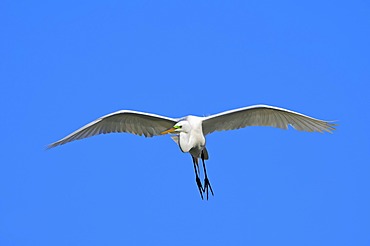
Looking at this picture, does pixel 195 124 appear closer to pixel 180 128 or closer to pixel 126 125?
pixel 180 128

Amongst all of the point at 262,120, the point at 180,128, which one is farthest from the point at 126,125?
the point at 262,120

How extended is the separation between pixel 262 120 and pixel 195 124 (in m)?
1.30

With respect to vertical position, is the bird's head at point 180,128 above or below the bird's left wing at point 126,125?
below

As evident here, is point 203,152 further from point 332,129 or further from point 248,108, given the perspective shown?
point 332,129

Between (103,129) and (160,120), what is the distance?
3.44 ft

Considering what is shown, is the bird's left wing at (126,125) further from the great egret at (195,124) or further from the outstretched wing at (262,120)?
the outstretched wing at (262,120)

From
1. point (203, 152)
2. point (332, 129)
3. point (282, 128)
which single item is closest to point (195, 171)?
point (203, 152)

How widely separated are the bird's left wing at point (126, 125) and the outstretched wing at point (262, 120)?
2.54 feet

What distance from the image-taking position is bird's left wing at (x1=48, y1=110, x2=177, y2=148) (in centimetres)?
1273

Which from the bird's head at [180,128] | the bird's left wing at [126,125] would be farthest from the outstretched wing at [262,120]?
the bird's left wing at [126,125]

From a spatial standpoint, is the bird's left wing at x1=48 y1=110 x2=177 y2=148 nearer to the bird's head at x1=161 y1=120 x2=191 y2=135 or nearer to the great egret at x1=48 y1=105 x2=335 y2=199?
the great egret at x1=48 y1=105 x2=335 y2=199

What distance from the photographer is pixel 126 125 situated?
13242 millimetres

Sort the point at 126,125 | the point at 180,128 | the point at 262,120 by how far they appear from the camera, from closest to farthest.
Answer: the point at 180,128, the point at 262,120, the point at 126,125

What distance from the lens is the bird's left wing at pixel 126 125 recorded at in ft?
41.8
